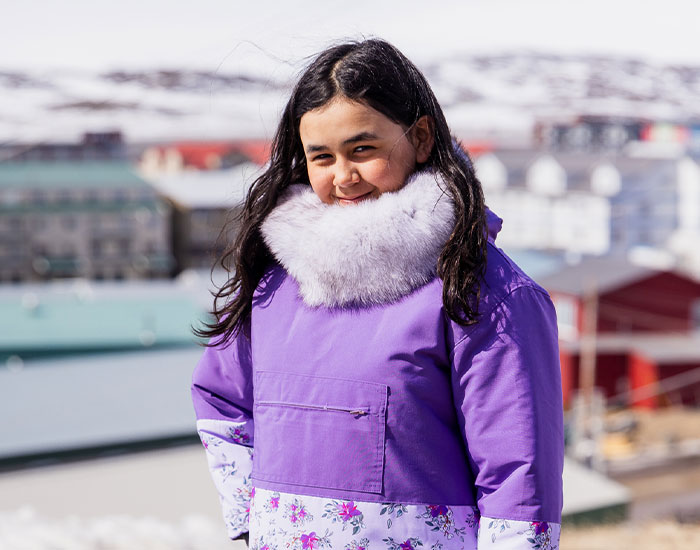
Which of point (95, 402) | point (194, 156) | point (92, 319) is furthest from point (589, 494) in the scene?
point (194, 156)

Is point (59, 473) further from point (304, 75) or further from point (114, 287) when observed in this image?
point (114, 287)

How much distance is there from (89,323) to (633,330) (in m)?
5.79

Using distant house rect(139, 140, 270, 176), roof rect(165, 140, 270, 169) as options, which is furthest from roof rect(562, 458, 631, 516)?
roof rect(165, 140, 270, 169)

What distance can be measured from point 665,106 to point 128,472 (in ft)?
48.0

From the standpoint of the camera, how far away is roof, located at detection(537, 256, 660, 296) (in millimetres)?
8586

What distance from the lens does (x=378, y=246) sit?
579mm

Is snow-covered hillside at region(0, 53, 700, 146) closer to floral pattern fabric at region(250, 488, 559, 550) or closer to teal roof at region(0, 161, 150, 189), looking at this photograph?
teal roof at region(0, 161, 150, 189)

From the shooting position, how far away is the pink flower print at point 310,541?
0.58m

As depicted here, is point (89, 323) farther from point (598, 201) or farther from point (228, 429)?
point (598, 201)

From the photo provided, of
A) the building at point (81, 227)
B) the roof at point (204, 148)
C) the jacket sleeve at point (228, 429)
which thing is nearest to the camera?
the jacket sleeve at point (228, 429)

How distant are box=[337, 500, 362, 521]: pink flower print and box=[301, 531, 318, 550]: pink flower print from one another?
26mm

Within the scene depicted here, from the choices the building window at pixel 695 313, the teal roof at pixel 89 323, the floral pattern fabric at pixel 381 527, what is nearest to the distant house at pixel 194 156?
the teal roof at pixel 89 323

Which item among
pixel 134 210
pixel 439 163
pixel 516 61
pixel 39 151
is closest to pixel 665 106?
pixel 516 61

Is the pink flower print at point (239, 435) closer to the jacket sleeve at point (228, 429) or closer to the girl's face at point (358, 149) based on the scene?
the jacket sleeve at point (228, 429)
